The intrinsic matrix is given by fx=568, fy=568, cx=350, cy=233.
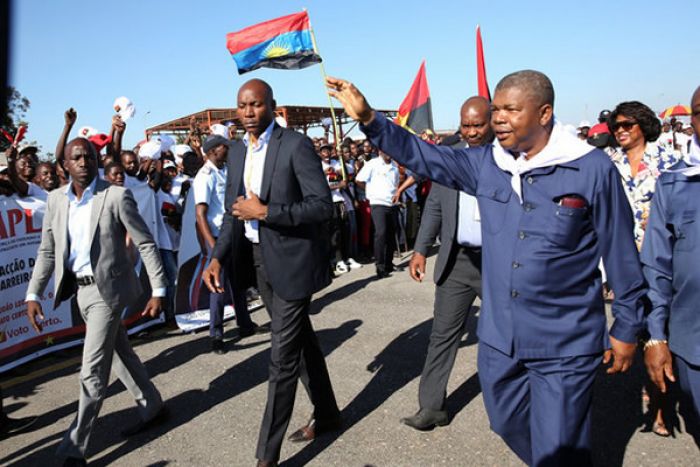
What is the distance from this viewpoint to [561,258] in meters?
2.37

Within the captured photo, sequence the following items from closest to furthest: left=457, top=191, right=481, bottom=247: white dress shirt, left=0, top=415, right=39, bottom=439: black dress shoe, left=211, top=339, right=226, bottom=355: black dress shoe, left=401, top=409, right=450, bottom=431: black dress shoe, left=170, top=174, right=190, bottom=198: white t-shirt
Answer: left=457, top=191, right=481, bottom=247: white dress shirt, left=401, top=409, right=450, bottom=431: black dress shoe, left=0, top=415, right=39, bottom=439: black dress shoe, left=211, top=339, right=226, bottom=355: black dress shoe, left=170, top=174, right=190, bottom=198: white t-shirt

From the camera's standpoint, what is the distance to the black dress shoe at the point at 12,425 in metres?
4.21

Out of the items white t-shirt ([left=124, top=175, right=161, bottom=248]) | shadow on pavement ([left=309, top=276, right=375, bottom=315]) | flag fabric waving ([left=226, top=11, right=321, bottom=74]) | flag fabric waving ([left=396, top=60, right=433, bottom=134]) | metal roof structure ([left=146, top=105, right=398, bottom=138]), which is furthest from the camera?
metal roof structure ([left=146, top=105, right=398, bottom=138])

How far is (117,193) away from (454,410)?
9.21 ft

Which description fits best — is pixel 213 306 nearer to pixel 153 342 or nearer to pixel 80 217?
pixel 153 342

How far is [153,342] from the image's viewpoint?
6426mm

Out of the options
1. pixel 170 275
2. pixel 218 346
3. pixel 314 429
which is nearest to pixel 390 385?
pixel 314 429

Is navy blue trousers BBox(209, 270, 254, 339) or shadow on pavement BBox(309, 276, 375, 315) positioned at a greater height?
navy blue trousers BBox(209, 270, 254, 339)

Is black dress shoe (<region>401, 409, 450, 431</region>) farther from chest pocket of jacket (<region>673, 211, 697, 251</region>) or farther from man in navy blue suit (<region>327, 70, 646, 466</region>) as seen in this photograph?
chest pocket of jacket (<region>673, 211, 697, 251</region>)

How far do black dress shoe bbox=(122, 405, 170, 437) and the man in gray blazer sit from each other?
486mm

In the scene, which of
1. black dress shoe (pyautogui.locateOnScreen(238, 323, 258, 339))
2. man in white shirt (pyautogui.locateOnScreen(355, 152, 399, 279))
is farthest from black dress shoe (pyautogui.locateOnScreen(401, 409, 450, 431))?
man in white shirt (pyautogui.locateOnScreen(355, 152, 399, 279))

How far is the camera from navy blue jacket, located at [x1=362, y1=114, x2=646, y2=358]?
2340 mm

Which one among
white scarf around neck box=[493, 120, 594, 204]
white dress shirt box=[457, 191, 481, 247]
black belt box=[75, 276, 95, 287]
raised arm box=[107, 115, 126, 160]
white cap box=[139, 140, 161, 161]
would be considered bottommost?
black belt box=[75, 276, 95, 287]

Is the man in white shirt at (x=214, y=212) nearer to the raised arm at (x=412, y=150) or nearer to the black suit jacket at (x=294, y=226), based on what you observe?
the black suit jacket at (x=294, y=226)
